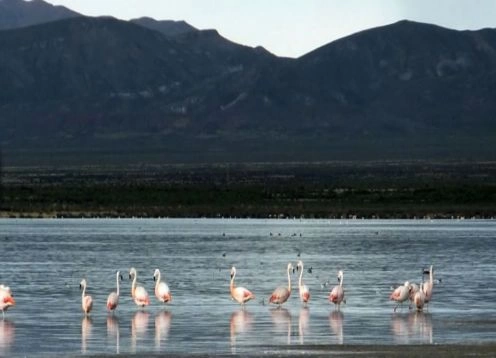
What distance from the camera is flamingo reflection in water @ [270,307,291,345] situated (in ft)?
75.8

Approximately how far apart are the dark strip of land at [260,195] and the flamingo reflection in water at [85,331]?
1904 inches

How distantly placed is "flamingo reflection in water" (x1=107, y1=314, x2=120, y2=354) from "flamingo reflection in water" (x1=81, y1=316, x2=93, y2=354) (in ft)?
0.95

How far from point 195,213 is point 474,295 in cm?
4700

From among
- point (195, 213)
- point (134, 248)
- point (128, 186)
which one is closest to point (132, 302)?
point (134, 248)

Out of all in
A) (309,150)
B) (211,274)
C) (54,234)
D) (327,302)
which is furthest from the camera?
(309,150)

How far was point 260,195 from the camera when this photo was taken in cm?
8475

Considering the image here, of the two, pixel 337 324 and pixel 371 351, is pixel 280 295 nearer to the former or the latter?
pixel 337 324

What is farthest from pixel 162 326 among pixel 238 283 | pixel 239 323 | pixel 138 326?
pixel 238 283

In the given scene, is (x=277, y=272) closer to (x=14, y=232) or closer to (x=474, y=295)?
(x=474, y=295)

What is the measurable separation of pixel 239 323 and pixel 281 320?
0.96 m

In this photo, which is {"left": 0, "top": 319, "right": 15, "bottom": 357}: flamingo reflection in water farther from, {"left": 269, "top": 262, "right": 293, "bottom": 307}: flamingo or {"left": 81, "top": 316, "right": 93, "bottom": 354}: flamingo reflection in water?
{"left": 269, "top": 262, "right": 293, "bottom": 307}: flamingo

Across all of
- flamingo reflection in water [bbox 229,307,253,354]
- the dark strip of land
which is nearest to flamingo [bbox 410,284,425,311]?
flamingo reflection in water [bbox 229,307,253,354]

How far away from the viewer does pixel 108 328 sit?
925 inches

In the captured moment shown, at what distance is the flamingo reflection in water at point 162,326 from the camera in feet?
71.5
